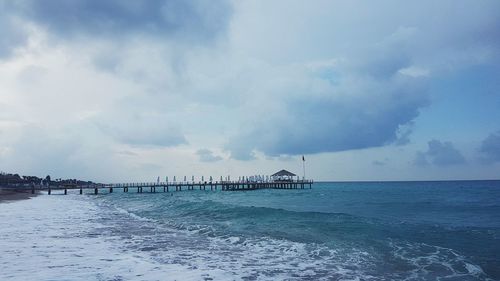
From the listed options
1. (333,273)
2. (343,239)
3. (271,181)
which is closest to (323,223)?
(343,239)

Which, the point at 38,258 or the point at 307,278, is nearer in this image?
the point at 307,278

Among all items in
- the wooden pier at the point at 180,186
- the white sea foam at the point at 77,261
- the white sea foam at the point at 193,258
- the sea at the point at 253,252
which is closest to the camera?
the white sea foam at the point at 77,261

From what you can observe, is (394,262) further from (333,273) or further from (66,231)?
(66,231)

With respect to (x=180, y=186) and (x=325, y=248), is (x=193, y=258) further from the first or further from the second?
(x=180, y=186)

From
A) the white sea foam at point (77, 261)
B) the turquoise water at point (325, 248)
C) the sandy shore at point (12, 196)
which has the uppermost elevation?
the sandy shore at point (12, 196)

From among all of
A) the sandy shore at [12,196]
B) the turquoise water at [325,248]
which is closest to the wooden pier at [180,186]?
the sandy shore at [12,196]

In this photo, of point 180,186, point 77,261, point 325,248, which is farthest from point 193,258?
point 180,186

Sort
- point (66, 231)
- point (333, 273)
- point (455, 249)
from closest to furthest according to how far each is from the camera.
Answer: point (333, 273) < point (455, 249) < point (66, 231)

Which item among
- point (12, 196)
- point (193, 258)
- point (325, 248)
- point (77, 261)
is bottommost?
point (325, 248)

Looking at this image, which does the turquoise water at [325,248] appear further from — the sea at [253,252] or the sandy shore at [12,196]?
the sandy shore at [12,196]

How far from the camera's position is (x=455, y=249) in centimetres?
1429

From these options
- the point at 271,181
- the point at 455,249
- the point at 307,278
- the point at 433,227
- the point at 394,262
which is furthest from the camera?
the point at 271,181

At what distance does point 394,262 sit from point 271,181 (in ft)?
295

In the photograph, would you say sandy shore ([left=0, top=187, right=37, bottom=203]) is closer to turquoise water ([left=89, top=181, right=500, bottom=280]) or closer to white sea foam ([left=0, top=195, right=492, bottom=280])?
white sea foam ([left=0, top=195, right=492, bottom=280])
